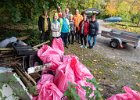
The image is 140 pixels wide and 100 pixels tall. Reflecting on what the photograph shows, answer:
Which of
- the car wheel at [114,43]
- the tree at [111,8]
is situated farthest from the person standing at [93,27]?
the tree at [111,8]

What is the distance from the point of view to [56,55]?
629cm

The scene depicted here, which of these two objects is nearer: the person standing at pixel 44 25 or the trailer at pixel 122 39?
the person standing at pixel 44 25

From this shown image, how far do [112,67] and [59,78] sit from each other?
3.22 meters

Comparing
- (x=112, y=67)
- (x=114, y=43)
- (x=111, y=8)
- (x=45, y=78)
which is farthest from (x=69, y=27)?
(x=111, y=8)

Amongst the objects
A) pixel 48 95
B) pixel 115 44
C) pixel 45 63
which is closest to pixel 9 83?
pixel 48 95

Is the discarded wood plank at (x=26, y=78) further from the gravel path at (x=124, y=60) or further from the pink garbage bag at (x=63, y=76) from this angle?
the gravel path at (x=124, y=60)

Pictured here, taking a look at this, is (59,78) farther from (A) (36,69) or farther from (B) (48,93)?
(A) (36,69)

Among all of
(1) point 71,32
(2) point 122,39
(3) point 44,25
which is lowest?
(2) point 122,39

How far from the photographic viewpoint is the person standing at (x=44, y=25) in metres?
8.95

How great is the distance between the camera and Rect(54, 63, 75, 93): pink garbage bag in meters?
4.98

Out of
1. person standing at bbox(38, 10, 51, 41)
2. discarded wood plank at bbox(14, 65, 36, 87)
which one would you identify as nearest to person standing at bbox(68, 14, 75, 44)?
person standing at bbox(38, 10, 51, 41)

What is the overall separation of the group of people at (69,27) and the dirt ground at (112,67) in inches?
15.4

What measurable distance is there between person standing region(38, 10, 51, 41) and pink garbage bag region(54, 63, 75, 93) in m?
3.92

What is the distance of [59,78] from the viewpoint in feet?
16.8
